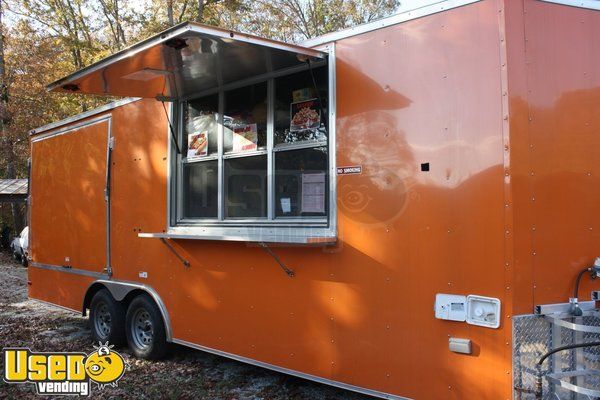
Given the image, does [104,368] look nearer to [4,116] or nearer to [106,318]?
[106,318]

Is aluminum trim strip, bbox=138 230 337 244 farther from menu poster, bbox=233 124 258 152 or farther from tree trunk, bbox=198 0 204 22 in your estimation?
tree trunk, bbox=198 0 204 22

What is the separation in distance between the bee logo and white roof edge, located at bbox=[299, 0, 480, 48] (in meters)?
3.56

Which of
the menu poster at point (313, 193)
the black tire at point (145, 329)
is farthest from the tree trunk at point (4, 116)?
the menu poster at point (313, 193)

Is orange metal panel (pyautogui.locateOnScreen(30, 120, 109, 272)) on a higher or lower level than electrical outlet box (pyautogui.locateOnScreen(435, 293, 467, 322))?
higher

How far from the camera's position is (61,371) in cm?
470

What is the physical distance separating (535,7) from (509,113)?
2.43 feet

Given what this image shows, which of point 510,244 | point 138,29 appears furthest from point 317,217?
point 138,29

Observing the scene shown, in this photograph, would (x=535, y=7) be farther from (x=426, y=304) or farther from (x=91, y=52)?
(x=91, y=52)

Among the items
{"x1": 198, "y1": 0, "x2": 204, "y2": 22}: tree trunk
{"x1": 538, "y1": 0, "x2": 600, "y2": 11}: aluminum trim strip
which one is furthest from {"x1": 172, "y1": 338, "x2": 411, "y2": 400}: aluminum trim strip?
{"x1": 198, "y1": 0, "x2": 204, "y2": 22}: tree trunk

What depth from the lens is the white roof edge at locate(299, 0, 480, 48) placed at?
10.8 feet

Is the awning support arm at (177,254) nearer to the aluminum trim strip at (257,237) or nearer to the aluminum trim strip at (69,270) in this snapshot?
the aluminum trim strip at (257,237)

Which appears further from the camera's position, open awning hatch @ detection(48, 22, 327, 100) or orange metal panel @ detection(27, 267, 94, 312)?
orange metal panel @ detection(27, 267, 94, 312)

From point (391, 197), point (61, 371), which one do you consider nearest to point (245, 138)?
point (391, 197)

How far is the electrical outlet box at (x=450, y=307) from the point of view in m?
3.13
